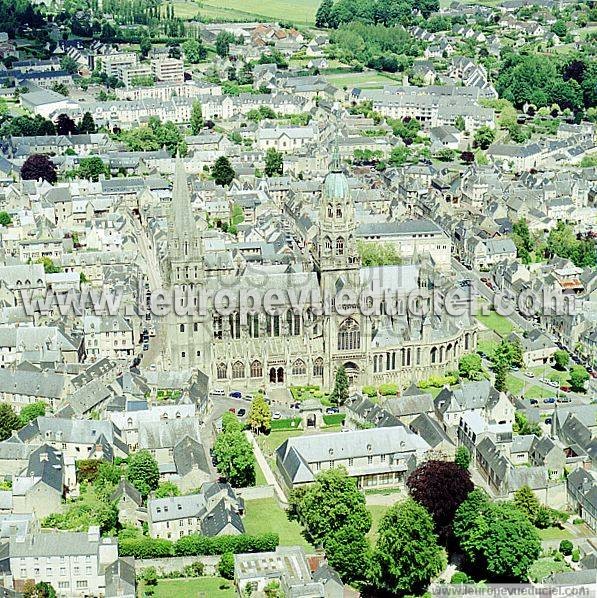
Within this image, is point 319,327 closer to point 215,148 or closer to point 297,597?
point 297,597

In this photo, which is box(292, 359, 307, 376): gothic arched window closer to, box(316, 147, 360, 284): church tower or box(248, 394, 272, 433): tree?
box(316, 147, 360, 284): church tower

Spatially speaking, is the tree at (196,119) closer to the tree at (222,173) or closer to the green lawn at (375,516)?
the tree at (222,173)

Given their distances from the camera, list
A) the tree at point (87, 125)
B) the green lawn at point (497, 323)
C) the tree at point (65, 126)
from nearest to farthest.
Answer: the green lawn at point (497, 323) → the tree at point (65, 126) → the tree at point (87, 125)

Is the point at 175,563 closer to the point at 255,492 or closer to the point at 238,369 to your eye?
the point at 255,492

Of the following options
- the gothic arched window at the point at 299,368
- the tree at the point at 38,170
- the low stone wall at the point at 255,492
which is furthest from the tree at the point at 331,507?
the tree at the point at 38,170

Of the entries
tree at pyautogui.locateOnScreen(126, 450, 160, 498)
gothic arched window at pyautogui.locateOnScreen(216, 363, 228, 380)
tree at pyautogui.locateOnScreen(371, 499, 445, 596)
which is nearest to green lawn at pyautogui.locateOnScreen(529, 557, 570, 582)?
tree at pyautogui.locateOnScreen(371, 499, 445, 596)

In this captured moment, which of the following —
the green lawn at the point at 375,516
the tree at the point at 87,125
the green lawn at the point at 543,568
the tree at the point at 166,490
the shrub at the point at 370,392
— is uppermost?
the tree at the point at 87,125

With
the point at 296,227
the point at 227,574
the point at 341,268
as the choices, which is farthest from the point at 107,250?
the point at 227,574

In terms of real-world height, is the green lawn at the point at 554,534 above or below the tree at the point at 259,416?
below

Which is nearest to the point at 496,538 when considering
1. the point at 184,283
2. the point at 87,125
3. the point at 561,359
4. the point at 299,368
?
the point at 299,368
